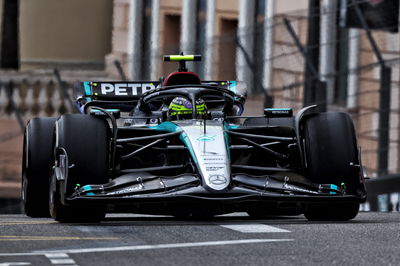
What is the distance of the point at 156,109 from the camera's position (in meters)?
17.3

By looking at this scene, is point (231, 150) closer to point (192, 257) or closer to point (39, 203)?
point (39, 203)

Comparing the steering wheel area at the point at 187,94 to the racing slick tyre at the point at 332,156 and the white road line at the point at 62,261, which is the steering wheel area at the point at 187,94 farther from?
the white road line at the point at 62,261

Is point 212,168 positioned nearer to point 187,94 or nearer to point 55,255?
point 187,94

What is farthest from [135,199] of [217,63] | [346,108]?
[217,63]

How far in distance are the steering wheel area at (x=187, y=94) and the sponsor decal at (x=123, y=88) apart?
52.5 inches

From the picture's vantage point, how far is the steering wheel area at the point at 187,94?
1661cm

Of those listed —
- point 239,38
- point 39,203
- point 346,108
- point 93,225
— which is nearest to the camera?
point 93,225

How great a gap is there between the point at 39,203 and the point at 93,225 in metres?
2.30

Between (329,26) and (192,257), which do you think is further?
Answer: (329,26)

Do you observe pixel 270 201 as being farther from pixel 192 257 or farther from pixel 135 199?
pixel 192 257

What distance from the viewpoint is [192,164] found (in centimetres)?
1510

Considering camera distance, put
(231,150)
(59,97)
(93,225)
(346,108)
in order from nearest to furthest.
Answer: (93,225) → (231,150) → (346,108) → (59,97)

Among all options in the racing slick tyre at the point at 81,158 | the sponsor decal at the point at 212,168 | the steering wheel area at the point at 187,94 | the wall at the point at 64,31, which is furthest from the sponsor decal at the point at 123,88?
the wall at the point at 64,31

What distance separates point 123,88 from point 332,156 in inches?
149
